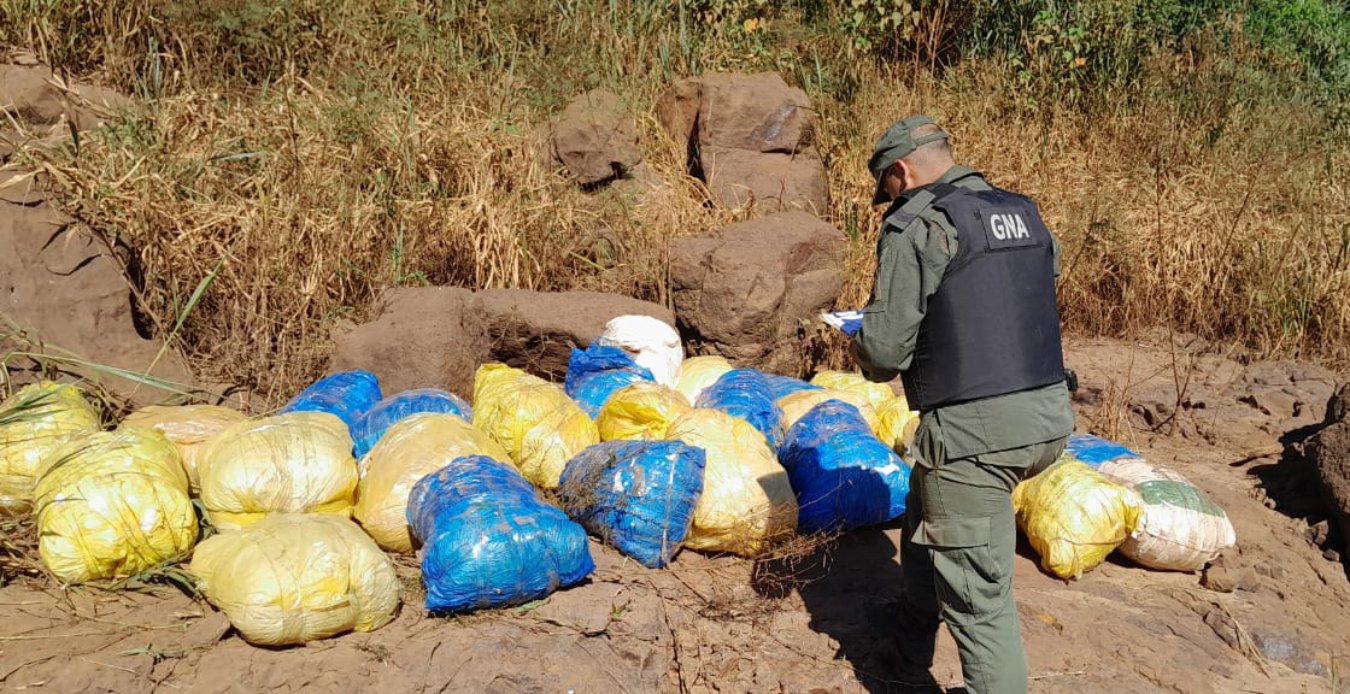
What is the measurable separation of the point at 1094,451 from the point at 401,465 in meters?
2.96

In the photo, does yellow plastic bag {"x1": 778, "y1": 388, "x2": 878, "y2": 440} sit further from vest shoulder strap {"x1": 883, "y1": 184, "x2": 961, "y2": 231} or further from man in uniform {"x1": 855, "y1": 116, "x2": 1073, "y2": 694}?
vest shoulder strap {"x1": 883, "y1": 184, "x2": 961, "y2": 231}

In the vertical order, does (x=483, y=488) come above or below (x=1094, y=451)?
above

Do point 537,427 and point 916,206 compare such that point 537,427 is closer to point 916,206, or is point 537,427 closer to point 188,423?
point 188,423

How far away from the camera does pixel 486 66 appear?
8.30m

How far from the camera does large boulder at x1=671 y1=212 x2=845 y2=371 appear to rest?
573 centimetres

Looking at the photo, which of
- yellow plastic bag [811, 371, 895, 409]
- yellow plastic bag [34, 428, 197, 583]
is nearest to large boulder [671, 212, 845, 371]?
yellow plastic bag [811, 371, 895, 409]

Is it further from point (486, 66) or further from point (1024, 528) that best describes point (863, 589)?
point (486, 66)

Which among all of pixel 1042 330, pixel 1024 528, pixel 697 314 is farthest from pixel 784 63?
pixel 1042 330

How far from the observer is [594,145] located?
7.09 m

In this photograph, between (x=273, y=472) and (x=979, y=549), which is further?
(x=273, y=472)

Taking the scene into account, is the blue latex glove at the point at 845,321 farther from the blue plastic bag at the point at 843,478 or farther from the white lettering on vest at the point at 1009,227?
the blue plastic bag at the point at 843,478

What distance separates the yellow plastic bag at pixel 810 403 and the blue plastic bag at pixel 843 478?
0.28m

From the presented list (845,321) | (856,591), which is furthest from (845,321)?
(856,591)

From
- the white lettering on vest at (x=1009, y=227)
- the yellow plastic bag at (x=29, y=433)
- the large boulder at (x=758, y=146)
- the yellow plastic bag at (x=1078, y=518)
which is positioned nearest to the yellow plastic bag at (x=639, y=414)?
the yellow plastic bag at (x=1078, y=518)
